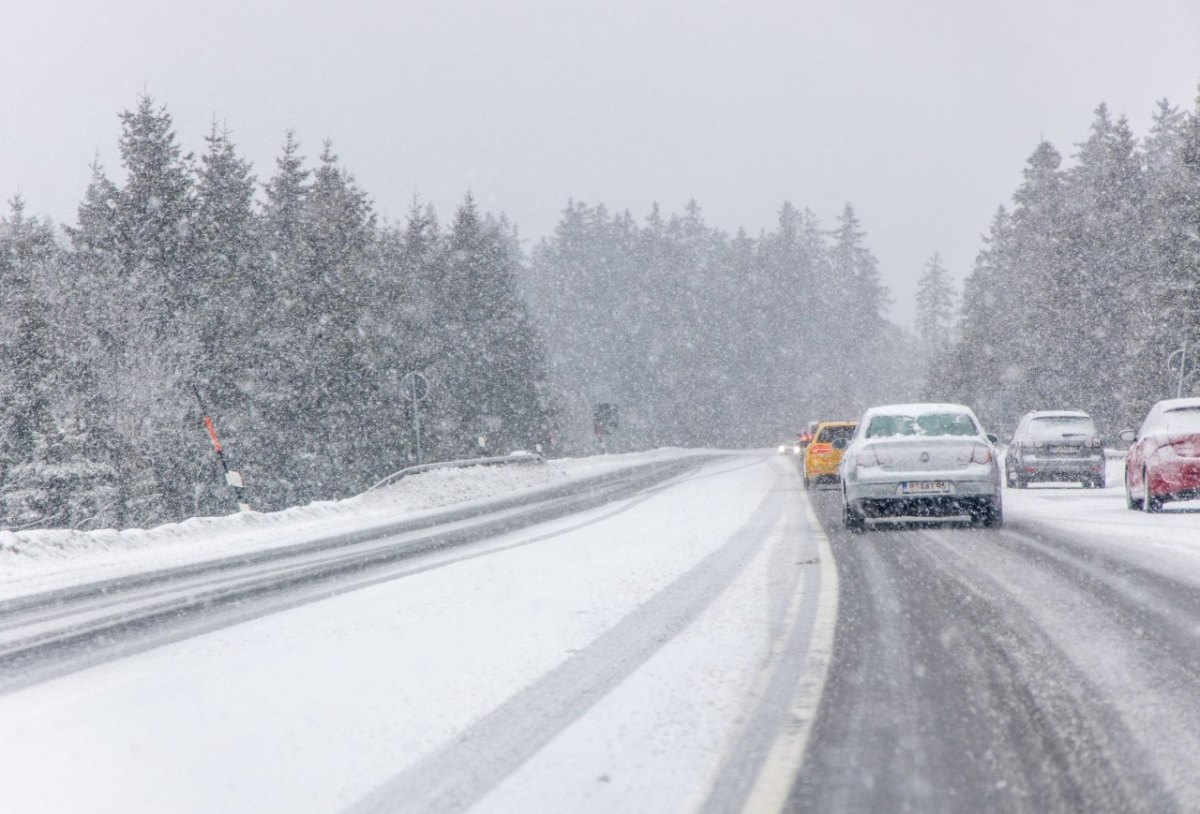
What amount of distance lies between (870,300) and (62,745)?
129m

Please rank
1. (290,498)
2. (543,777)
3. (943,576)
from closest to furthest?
(543,777) < (943,576) < (290,498)

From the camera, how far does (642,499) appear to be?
25625 mm

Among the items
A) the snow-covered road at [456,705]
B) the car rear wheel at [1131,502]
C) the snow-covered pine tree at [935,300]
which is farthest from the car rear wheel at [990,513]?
the snow-covered pine tree at [935,300]

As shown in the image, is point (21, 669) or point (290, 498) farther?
point (290, 498)

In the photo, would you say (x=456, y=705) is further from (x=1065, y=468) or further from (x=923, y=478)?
(x=1065, y=468)

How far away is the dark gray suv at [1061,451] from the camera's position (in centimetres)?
2653

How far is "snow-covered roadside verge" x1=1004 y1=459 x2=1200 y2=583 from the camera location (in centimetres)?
1204

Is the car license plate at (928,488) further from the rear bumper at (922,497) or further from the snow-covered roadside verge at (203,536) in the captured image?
the snow-covered roadside verge at (203,536)

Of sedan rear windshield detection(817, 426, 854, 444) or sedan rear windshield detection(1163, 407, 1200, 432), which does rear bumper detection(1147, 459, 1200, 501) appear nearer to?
sedan rear windshield detection(1163, 407, 1200, 432)

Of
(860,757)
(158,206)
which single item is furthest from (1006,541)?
(158,206)

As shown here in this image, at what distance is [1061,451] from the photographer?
26.7 m

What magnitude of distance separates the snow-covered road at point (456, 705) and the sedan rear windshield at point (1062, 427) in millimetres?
17309

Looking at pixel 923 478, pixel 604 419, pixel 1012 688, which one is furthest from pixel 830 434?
pixel 604 419

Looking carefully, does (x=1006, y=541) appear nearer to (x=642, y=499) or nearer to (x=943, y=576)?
(x=943, y=576)
